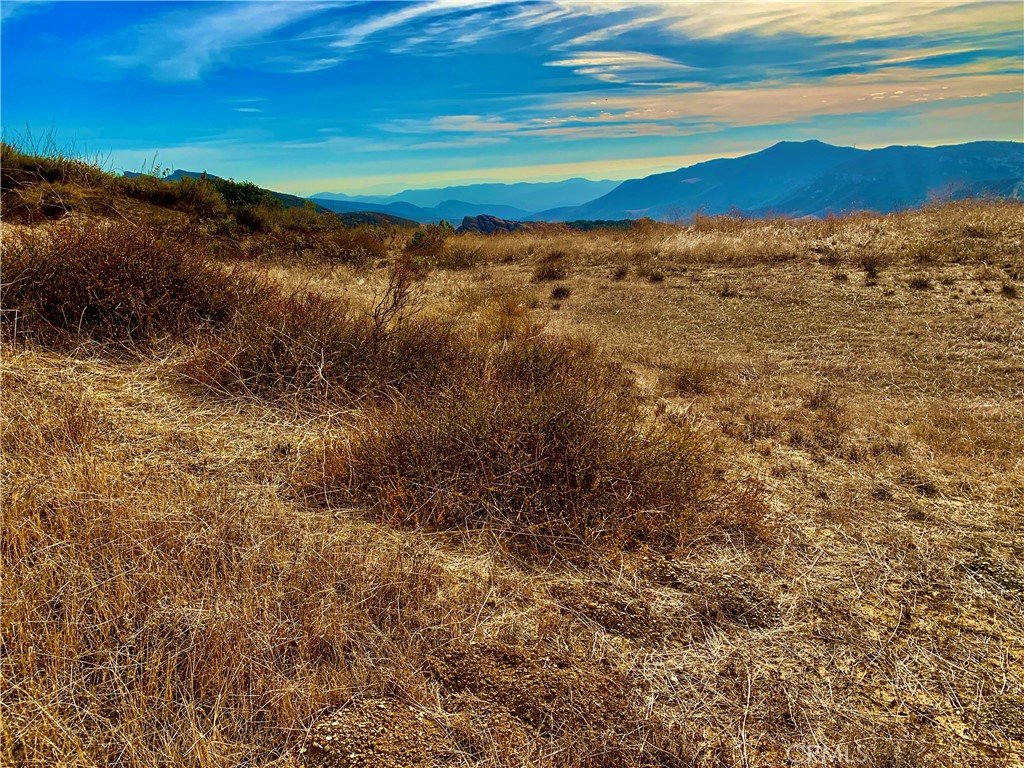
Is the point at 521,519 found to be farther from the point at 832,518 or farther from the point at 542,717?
the point at 832,518

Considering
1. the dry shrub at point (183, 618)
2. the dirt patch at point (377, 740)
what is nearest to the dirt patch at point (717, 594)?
the dry shrub at point (183, 618)

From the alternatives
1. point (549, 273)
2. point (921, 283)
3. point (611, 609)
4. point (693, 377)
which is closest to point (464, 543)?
point (611, 609)

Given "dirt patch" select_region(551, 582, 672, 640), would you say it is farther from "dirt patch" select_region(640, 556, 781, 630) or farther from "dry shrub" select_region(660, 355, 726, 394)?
"dry shrub" select_region(660, 355, 726, 394)

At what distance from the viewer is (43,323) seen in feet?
16.7

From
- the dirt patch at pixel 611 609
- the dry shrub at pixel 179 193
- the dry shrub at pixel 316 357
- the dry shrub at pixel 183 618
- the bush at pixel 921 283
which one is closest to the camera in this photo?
the dry shrub at pixel 183 618

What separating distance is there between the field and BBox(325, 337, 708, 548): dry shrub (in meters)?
0.02

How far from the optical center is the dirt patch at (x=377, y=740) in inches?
74.9

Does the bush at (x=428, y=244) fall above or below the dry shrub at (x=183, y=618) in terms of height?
above

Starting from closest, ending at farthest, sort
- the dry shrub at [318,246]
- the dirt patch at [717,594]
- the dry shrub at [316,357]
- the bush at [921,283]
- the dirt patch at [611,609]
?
the dirt patch at [611,609]
the dirt patch at [717,594]
the dry shrub at [316,357]
the bush at [921,283]
the dry shrub at [318,246]

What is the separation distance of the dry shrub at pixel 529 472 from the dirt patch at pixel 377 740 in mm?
1288

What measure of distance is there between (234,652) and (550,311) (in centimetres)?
922

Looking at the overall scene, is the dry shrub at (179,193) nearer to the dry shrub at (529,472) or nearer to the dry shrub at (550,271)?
the dry shrub at (550,271)

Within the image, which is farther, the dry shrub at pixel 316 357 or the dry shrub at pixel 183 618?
the dry shrub at pixel 316 357

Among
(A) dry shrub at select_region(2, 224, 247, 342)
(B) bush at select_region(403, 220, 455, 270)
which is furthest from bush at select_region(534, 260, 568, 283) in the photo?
(A) dry shrub at select_region(2, 224, 247, 342)
